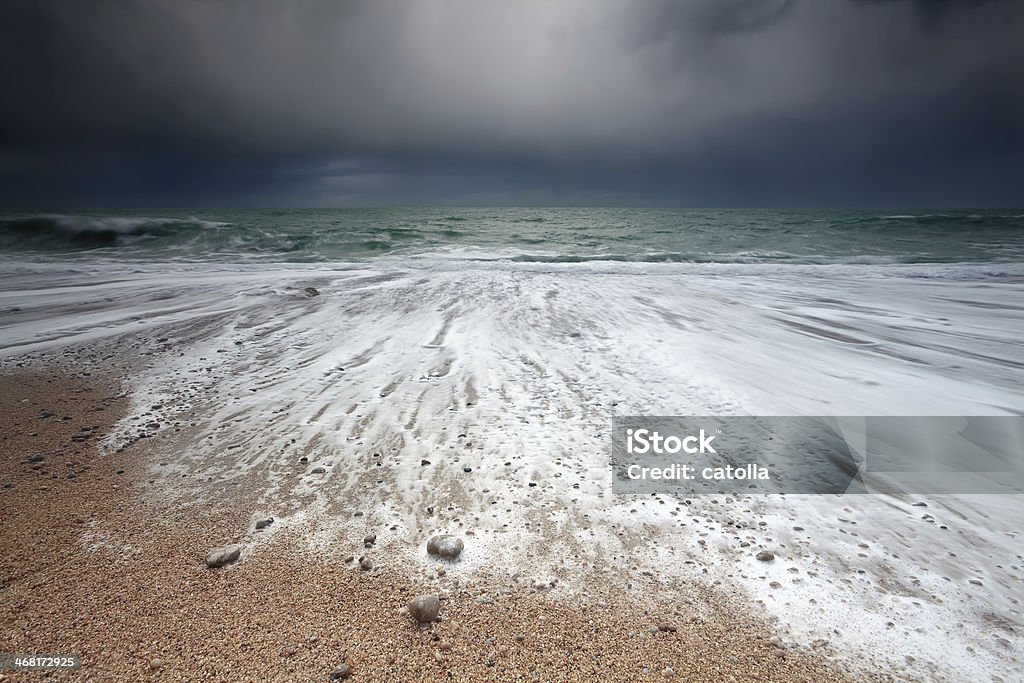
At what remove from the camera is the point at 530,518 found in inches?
85.1

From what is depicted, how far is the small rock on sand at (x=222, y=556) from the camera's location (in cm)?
186

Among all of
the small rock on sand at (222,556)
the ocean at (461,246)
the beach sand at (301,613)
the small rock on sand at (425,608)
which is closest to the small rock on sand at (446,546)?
the beach sand at (301,613)

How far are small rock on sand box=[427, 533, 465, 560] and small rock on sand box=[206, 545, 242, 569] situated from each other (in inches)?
32.6

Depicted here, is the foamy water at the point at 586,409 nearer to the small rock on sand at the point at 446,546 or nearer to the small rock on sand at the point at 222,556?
the small rock on sand at the point at 446,546

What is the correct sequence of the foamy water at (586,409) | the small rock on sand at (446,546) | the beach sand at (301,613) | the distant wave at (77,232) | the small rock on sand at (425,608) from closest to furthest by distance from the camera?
the beach sand at (301,613) < the small rock on sand at (425,608) < the foamy water at (586,409) < the small rock on sand at (446,546) < the distant wave at (77,232)

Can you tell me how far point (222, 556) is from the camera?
6.18 ft

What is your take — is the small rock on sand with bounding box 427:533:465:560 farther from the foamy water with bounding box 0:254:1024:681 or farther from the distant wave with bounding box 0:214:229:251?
the distant wave with bounding box 0:214:229:251

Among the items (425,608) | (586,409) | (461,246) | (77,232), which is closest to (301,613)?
(425,608)

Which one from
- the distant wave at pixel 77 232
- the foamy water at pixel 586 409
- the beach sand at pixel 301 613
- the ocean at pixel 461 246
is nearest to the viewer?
the beach sand at pixel 301 613

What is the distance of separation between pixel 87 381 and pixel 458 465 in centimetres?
349

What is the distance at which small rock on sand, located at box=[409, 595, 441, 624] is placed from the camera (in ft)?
5.30

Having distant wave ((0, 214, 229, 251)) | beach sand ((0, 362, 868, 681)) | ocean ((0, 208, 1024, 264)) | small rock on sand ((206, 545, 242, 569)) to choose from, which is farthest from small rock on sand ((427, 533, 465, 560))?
distant wave ((0, 214, 229, 251))

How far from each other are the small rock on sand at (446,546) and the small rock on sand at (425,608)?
0.25 meters

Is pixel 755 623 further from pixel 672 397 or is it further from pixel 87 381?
pixel 87 381
